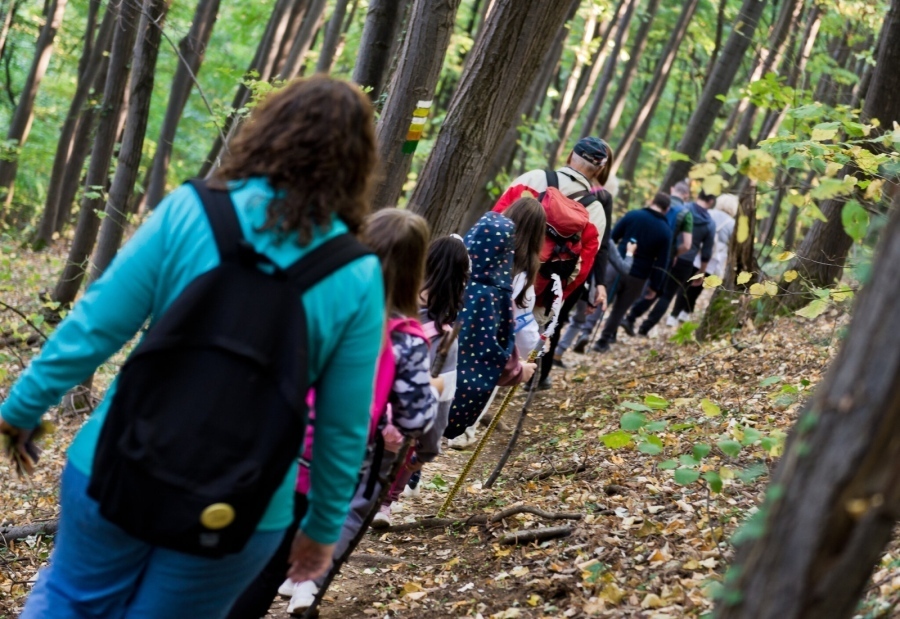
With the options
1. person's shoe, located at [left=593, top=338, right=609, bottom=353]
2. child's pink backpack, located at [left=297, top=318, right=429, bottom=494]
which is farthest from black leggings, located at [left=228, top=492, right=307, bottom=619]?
person's shoe, located at [left=593, top=338, right=609, bottom=353]

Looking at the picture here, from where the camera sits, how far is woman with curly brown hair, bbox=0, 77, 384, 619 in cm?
227

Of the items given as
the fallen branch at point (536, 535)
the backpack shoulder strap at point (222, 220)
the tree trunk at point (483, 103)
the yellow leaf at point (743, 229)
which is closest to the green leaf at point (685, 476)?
the yellow leaf at point (743, 229)

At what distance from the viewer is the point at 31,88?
762 inches

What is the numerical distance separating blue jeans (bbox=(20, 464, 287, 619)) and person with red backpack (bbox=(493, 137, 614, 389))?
4.71 metres

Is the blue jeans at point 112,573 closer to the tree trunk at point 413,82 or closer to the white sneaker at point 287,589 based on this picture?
the white sneaker at point 287,589

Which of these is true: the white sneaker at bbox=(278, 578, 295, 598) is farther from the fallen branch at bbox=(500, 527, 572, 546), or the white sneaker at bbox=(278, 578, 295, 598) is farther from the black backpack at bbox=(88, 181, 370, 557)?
the black backpack at bbox=(88, 181, 370, 557)

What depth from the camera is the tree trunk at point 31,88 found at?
18.3 m

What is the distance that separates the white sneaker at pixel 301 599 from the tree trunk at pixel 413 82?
118 inches

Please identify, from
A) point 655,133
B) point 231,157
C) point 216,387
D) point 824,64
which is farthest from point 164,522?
point 655,133

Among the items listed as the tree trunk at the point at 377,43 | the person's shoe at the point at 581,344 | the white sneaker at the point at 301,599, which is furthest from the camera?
the person's shoe at the point at 581,344

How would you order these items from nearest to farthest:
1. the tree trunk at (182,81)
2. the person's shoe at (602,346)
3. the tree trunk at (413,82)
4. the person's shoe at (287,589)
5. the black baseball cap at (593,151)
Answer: the person's shoe at (287,589) → the tree trunk at (413,82) → the black baseball cap at (593,151) → the person's shoe at (602,346) → the tree trunk at (182,81)

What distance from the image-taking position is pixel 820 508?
1.87 meters

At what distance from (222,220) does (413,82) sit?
14.3 ft

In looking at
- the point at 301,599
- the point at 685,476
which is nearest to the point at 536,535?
the point at 301,599
